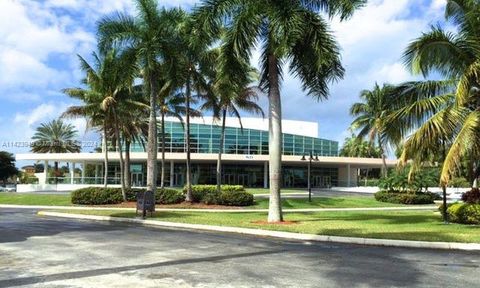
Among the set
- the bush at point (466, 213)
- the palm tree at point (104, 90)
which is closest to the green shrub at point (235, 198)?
the palm tree at point (104, 90)

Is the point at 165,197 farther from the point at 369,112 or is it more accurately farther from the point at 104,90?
the point at 369,112

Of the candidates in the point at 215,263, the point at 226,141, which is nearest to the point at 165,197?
the point at 215,263

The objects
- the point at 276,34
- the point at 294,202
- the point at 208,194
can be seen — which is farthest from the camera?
the point at 294,202

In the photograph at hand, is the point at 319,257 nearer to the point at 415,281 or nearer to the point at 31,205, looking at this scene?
the point at 415,281

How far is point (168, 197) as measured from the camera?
3344 centimetres

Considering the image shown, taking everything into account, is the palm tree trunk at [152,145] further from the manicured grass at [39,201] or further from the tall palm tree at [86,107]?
the manicured grass at [39,201]

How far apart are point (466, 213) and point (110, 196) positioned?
68.2 ft

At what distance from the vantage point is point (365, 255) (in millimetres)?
12352

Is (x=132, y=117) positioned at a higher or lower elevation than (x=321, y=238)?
higher

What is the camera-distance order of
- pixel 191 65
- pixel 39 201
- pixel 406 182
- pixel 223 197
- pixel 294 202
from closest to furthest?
pixel 191 65
pixel 223 197
pixel 39 201
pixel 294 202
pixel 406 182

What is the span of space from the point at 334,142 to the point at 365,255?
71357 millimetres

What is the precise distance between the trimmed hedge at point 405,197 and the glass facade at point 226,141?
1053 inches

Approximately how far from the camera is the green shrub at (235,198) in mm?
34116

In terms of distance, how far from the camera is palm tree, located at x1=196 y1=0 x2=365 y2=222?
19.2 metres
